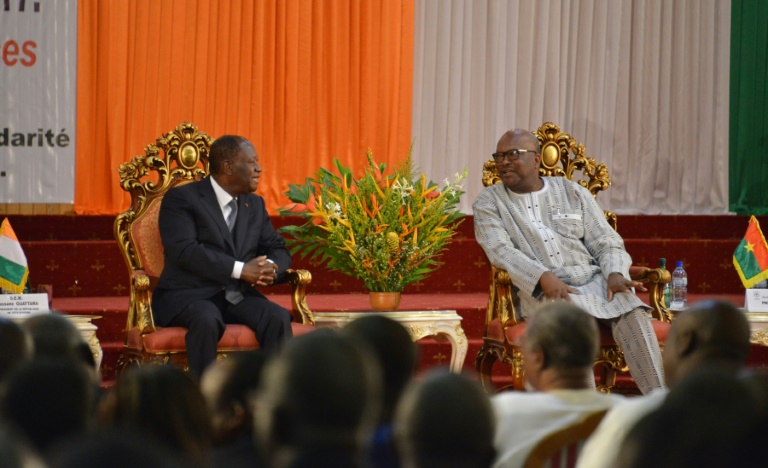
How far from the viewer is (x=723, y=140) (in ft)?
27.2

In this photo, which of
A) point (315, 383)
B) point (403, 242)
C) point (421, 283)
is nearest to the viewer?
point (315, 383)

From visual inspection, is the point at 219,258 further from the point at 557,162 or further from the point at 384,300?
the point at 557,162

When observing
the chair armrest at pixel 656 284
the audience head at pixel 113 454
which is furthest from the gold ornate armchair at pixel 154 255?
the audience head at pixel 113 454

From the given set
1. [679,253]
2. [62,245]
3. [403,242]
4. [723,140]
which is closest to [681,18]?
[723,140]

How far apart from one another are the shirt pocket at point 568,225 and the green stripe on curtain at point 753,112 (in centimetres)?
327

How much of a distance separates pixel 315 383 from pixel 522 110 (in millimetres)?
6943

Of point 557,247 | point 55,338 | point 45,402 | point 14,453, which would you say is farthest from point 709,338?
point 557,247

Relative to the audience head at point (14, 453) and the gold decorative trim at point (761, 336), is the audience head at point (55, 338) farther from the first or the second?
the gold decorative trim at point (761, 336)

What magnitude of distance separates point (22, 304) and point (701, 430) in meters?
3.92

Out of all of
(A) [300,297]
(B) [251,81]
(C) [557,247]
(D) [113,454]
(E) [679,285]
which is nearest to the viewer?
(D) [113,454]

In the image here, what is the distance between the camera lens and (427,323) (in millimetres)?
5016

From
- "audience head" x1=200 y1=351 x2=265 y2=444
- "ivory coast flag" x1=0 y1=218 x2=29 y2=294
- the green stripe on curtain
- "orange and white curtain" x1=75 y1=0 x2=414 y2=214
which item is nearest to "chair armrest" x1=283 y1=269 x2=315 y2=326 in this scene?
"ivory coast flag" x1=0 y1=218 x2=29 y2=294

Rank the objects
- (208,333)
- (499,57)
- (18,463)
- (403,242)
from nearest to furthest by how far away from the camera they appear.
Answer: (18,463) → (208,333) → (403,242) → (499,57)

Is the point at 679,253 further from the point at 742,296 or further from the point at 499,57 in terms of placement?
the point at 499,57
